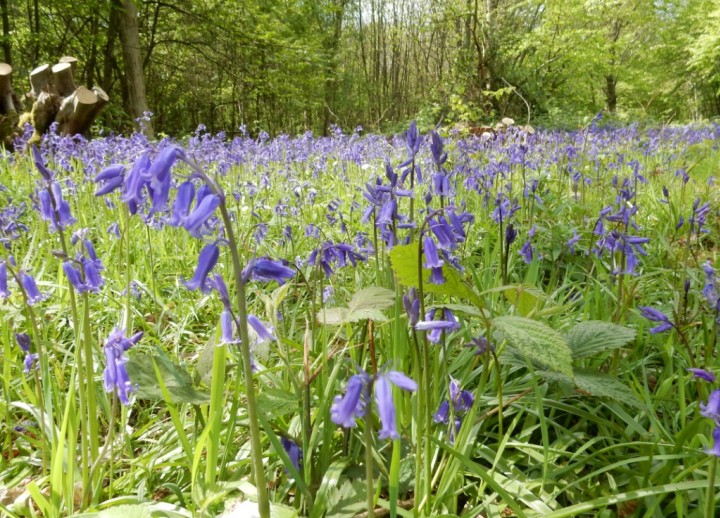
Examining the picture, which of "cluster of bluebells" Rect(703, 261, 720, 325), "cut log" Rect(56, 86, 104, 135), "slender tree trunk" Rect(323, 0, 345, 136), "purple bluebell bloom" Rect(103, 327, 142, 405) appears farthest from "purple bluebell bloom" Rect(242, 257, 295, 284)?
"slender tree trunk" Rect(323, 0, 345, 136)

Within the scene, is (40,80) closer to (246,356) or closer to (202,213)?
(202,213)

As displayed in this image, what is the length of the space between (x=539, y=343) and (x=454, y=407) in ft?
1.53

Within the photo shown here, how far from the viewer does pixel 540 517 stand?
1212 mm

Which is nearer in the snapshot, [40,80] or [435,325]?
[435,325]

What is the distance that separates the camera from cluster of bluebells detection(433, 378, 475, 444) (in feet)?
4.75

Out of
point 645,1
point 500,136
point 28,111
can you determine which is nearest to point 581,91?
point 645,1

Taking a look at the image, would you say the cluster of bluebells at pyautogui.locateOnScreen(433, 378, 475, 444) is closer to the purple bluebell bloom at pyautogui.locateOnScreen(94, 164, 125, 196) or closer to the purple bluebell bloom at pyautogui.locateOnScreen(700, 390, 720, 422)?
the purple bluebell bloom at pyautogui.locateOnScreen(700, 390, 720, 422)

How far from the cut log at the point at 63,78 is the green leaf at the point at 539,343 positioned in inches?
439

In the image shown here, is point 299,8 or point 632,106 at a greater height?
point 299,8

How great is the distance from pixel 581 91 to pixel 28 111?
1915cm

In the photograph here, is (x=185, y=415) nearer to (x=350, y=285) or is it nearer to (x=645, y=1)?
(x=350, y=285)

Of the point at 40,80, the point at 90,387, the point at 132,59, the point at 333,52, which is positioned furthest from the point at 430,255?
the point at 333,52

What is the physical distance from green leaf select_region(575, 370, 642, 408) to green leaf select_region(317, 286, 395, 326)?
0.59 metres

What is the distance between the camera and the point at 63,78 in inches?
384
